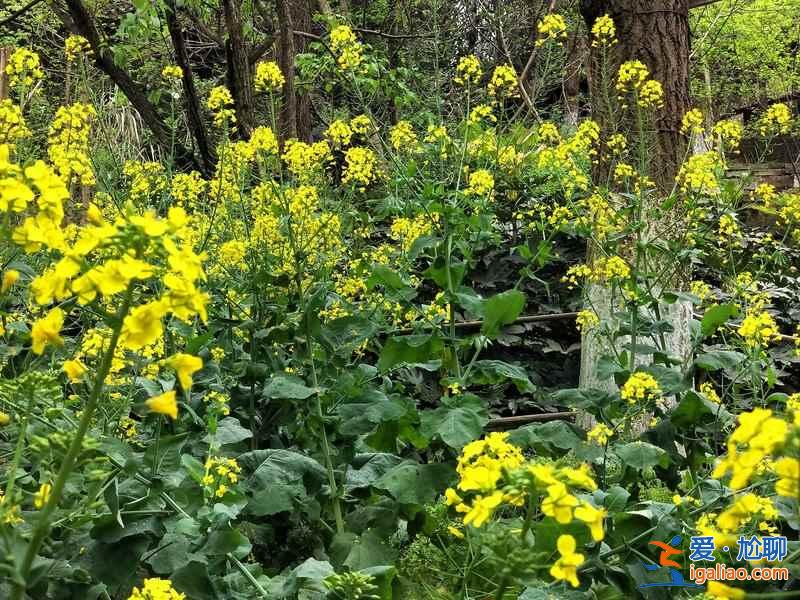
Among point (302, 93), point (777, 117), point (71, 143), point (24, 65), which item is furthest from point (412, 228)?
point (302, 93)

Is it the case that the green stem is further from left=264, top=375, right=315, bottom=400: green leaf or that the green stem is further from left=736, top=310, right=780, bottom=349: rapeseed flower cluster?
left=736, top=310, right=780, bottom=349: rapeseed flower cluster

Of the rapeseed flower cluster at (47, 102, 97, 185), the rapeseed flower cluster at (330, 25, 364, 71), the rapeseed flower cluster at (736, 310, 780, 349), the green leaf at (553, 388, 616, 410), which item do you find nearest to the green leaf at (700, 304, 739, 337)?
the rapeseed flower cluster at (736, 310, 780, 349)

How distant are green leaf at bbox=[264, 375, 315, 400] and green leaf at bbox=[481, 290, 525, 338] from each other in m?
0.61

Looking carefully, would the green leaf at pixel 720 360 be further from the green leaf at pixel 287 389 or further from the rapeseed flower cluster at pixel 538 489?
the rapeseed flower cluster at pixel 538 489

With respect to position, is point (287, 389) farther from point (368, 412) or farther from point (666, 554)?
point (666, 554)

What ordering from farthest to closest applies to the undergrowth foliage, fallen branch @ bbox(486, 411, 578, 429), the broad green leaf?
fallen branch @ bbox(486, 411, 578, 429)
the broad green leaf
the undergrowth foliage

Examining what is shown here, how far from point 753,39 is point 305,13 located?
10802mm

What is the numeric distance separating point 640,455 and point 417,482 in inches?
26.3

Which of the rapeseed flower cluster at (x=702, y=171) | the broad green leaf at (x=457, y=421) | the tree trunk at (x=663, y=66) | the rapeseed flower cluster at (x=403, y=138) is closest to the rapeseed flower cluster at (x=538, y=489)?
the broad green leaf at (x=457, y=421)

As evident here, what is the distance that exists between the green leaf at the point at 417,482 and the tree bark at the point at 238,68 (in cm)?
307

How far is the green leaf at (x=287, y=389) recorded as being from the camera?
103 inches

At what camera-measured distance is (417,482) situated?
249 cm

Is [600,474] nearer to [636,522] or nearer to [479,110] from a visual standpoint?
[636,522]

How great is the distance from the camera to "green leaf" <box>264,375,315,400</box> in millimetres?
2627
